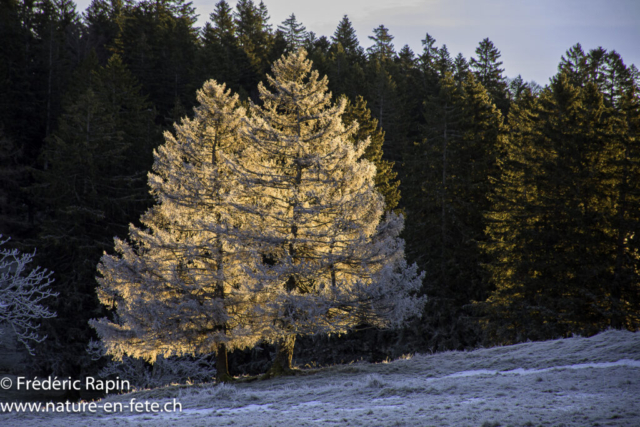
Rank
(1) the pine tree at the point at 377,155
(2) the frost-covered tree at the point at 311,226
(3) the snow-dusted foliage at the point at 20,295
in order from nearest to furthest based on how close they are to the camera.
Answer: (3) the snow-dusted foliage at the point at 20,295 < (2) the frost-covered tree at the point at 311,226 < (1) the pine tree at the point at 377,155

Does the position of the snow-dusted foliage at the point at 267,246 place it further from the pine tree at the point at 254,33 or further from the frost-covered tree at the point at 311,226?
the pine tree at the point at 254,33

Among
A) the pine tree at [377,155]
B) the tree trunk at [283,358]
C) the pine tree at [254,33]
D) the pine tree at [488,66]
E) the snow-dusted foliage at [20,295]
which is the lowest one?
the tree trunk at [283,358]

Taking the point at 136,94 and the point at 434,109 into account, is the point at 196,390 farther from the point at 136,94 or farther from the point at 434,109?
the point at 136,94

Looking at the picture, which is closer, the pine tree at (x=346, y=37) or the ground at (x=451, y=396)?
the ground at (x=451, y=396)

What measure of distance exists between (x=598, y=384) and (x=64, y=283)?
25391 mm

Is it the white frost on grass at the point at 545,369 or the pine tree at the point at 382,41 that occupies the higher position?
the pine tree at the point at 382,41

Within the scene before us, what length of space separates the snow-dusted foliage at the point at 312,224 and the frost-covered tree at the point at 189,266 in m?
0.87

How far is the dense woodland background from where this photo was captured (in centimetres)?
1889

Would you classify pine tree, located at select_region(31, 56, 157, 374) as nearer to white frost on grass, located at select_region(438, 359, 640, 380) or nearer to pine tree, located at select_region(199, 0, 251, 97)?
pine tree, located at select_region(199, 0, 251, 97)

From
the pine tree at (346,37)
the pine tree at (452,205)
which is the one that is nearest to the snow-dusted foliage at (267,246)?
the pine tree at (452,205)

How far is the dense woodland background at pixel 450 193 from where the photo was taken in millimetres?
18891

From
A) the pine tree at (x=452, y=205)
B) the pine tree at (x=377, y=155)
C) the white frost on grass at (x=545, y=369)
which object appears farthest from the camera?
the pine tree at (x=377, y=155)

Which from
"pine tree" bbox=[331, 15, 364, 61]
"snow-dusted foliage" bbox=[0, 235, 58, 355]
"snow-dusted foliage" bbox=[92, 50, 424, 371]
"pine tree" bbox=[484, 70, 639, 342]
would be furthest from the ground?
"pine tree" bbox=[331, 15, 364, 61]

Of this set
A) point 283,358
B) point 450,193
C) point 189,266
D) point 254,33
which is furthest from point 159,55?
point 283,358
